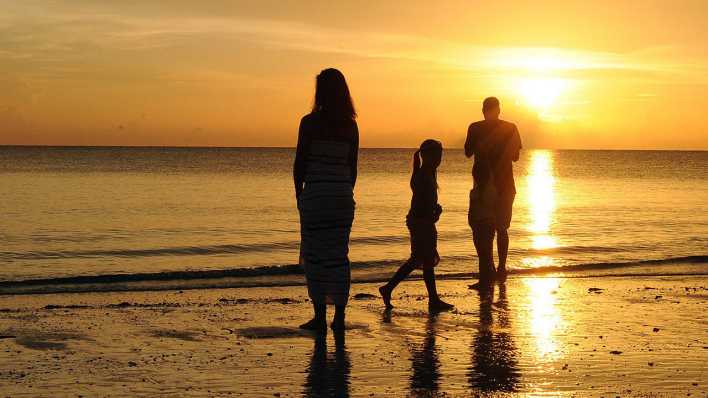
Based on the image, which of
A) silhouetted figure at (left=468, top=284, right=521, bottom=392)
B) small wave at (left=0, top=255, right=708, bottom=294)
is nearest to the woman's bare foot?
silhouetted figure at (left=468, top=284, right=521, bottom=392)

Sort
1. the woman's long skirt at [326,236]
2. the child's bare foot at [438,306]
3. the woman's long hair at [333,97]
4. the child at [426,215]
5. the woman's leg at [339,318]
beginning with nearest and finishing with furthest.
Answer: the woman's long hair at [333,97] → the woman's long skirt at [326,236] → the woman's leg at [339,318] → the child's bare foot at [438,306] → the child at [426,215]

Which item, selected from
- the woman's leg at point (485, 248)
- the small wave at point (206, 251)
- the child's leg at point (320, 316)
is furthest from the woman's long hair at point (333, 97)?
the small wave at point (206, 251)

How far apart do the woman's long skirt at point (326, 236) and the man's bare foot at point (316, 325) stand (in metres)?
0.19

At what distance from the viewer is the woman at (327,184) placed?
25.2 ft

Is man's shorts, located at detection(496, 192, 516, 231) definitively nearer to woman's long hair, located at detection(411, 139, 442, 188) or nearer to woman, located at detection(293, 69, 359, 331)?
woman's long hair, located at detection(411, 139, 442, 188)

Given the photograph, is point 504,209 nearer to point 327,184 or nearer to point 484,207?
point 484,207

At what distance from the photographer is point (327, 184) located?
7.73 m

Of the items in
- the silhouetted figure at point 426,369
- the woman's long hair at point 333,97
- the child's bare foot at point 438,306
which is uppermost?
the woman's long hair at point 333,97

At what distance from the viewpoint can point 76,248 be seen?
21.0 m

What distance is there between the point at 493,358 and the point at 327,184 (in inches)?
81.2

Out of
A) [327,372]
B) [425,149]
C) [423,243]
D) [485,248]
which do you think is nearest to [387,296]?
[423,243]

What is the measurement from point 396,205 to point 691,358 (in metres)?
32.3

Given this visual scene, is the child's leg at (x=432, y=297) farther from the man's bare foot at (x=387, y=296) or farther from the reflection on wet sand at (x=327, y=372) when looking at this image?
the reflection on wet sand at (x=327, y=372)

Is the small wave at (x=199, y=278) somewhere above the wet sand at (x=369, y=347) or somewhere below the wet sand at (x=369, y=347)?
below
